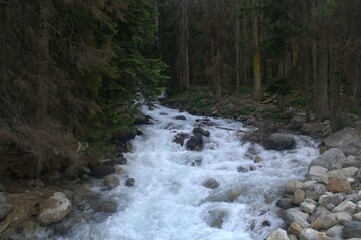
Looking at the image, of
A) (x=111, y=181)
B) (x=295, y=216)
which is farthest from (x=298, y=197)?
(x=111, y=181)

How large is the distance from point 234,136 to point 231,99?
8879 millimetres

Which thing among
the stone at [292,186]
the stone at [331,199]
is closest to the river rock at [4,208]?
the stone at [292,186]

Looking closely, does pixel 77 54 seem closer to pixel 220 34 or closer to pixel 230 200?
pixel 230 200

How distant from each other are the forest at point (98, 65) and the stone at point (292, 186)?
192 inches

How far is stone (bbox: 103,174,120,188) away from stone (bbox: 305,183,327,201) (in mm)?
5364

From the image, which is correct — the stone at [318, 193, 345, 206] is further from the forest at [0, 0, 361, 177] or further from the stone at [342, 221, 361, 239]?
the forest at [0, 0, 361, 177]

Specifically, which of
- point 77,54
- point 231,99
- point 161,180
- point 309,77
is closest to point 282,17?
point 309,77

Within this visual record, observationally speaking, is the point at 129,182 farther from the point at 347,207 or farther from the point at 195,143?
the point at 347,207

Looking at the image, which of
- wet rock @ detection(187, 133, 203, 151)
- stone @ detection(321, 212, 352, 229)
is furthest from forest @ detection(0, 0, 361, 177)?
stone @ detection(321, 212, 352, 229)

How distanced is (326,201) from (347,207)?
1.96ft

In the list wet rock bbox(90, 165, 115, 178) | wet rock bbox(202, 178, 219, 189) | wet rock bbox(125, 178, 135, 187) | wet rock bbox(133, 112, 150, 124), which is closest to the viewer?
wet rock bbox(202, 178, 219, 189)

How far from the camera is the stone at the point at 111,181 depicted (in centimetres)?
1120

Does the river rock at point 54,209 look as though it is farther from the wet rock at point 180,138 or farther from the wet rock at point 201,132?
the wet rock at point 201,132

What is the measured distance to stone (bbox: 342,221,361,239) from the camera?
725 cm
